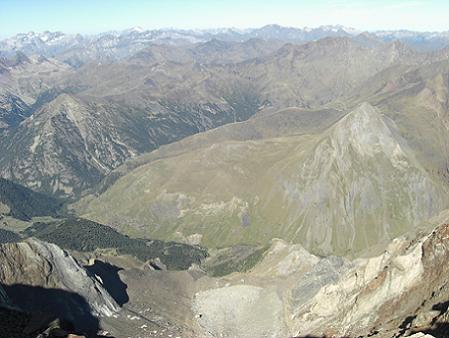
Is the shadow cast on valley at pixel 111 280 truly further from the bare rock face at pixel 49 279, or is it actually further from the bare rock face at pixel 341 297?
the bare rock face at pixel 341 297

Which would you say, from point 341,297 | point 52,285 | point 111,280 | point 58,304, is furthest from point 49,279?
point 341,297

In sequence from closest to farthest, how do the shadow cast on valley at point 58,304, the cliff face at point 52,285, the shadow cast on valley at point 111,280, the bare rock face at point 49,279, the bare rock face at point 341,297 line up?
the bare rock face at point 341,297
the shadow cast on valley at point 58,304
the cliff face at point 52,285
the bare rock face at point 49,279
the shadow cast on valley at point 111,280

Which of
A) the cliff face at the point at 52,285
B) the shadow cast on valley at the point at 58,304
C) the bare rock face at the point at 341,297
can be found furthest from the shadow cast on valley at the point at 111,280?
the bare rock face at the point at 341,297

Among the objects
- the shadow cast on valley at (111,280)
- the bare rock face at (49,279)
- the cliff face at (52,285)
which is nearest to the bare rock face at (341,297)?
the shadow cast on valley at (111,280)

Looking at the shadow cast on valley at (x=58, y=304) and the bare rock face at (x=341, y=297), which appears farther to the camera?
the shadow cast on valley at (x=58, y=304)

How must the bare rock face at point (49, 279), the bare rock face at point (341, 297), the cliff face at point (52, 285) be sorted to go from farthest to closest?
1. the bare rock face at point (49, 279)
2. the cliff face at point (52, 285)
3. the bare rock face at point (341, 297)

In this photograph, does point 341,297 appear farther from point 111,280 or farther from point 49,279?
point 49,279

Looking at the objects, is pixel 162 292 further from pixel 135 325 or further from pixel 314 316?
pixel 314 316

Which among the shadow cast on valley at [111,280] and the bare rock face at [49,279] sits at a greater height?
the bare rock face at [49,279]

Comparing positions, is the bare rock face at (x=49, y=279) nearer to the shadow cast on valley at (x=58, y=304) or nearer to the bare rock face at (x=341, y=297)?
the shadow cast on valley at (x=58, y=304)

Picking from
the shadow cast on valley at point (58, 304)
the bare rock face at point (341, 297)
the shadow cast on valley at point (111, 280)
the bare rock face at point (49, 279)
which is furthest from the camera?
the shadow cast on valley at point (111, 280)
